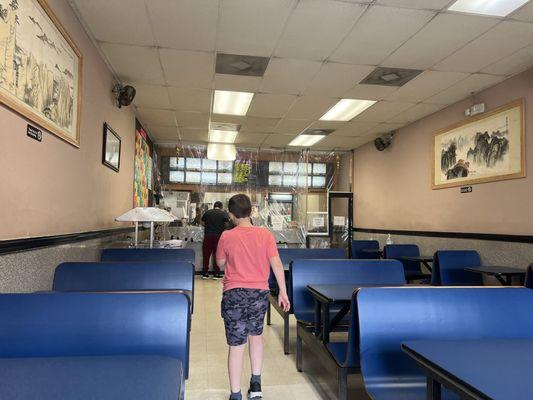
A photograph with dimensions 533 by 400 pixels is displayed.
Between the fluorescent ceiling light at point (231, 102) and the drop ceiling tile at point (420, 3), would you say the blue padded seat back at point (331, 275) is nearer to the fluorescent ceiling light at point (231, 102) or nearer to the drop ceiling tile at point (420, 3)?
the drop ceiling tile at point (420, 3)

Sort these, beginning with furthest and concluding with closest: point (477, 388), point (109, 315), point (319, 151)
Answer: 1. point (319, 151)
2. point (109, 315)
3. point (477, 388)

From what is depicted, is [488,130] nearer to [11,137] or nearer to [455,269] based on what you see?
[455,269]

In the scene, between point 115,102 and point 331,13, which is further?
point 115,102

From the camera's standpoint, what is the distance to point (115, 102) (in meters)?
4.94

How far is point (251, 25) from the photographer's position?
3605 mm

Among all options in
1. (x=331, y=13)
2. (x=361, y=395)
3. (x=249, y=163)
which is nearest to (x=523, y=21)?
(x=331, y=13)

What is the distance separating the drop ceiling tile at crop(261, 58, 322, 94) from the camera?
14.5 ft

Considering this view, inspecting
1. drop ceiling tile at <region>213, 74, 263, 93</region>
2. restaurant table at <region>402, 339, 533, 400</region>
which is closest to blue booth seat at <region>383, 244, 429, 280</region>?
drop ceiling tile at <region>213, 74, 263, 93</region>

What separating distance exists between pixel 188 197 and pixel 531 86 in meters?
5.95

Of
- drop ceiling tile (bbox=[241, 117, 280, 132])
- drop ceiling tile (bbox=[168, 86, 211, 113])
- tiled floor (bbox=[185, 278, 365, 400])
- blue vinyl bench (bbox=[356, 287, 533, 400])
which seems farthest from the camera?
drop ceiling tile (bbox=[241, 117, 280, 132])

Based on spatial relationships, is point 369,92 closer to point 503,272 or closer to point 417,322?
point 503,272

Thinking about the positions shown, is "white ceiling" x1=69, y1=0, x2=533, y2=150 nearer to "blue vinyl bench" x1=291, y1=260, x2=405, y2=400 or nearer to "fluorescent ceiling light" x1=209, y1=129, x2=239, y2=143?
"fluorescent ceiling light" x1=209, y1=129, x2=239, y2=143

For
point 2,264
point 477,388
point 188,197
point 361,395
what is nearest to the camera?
point 477,388

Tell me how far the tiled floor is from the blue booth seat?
7.60ft
